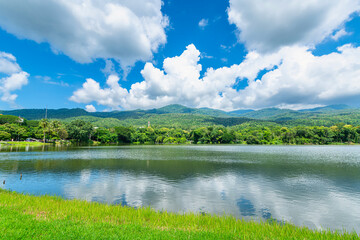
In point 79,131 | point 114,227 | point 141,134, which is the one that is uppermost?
point 79,131

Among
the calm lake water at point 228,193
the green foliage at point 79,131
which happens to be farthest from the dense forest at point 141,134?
the calm lake water at point 228,193

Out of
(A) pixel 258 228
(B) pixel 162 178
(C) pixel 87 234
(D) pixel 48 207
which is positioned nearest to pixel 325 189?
(A) pixel 258 228

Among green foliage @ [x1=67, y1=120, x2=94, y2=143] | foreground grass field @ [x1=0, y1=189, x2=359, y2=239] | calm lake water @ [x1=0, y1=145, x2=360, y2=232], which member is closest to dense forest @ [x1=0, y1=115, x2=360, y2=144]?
green foliage @ [x1=67, y1=120, x2=94, y2=143]

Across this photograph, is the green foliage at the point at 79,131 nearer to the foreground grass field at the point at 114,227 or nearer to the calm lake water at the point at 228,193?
the calm lake water at the point at 228,193

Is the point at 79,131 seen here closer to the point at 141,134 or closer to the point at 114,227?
the point at 141,134

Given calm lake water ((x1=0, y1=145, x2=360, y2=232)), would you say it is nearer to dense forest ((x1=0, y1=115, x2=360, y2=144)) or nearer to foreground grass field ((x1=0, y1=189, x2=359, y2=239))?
foreground grass field ((x1=0, y1=189, x2=359, y2=239))

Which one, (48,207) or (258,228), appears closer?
(258,228)

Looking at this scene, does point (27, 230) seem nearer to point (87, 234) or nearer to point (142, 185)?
point (87, 234)

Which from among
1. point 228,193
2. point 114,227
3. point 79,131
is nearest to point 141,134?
point 79,131

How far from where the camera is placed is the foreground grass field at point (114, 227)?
24.7 feet

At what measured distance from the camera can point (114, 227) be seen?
8516 mm

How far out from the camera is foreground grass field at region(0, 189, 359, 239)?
24.7ft

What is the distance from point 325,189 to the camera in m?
20.8

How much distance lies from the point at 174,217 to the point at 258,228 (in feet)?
14.7
